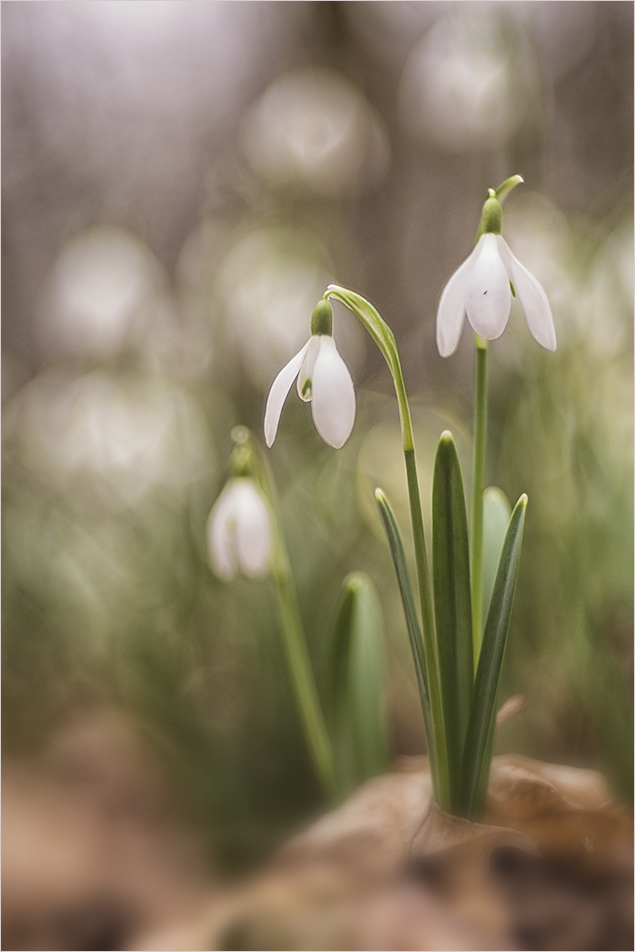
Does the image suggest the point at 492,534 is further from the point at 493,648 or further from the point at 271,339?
the point at 271,339

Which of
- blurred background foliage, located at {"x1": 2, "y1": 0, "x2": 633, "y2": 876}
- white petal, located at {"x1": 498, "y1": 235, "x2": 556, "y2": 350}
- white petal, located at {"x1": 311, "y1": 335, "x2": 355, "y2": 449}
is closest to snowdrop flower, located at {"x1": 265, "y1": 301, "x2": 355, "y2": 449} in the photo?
white petal, located at {"x1": 311, "y1": 335, "x2": 355, "y2": 449}

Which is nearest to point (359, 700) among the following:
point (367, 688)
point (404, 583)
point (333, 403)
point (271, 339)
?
point (367, 688)

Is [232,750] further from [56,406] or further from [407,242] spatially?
[407,242]

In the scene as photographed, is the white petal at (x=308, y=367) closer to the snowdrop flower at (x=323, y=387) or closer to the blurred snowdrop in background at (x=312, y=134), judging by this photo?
the snowdrop flower at (x=323, y=387)

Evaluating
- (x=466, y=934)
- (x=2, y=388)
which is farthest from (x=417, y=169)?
(x=466, y=934)

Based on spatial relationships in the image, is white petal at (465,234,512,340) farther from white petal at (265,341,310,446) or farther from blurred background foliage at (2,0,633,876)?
blurred background foliage at (2,0,633,876)
